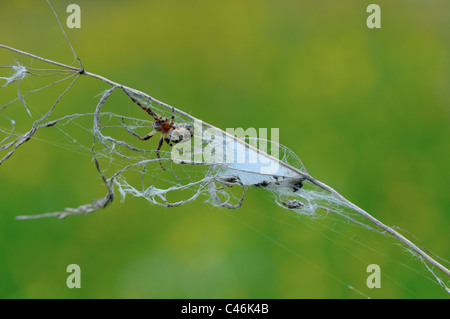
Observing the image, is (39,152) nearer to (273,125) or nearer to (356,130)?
(273,125)

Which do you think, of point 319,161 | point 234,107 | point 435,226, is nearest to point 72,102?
point 234,107

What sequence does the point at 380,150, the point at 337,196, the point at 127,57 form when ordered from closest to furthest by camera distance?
the point at 337,196
the point at 380,150
the point at 127,57

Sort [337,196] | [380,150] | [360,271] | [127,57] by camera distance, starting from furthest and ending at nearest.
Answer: [127,57], [380,150], [360,271], [337,196]

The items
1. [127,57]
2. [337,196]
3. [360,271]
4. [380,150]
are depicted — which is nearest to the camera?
[337,196]

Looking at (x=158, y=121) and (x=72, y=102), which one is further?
(x=72, y=102)

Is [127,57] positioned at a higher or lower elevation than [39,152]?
higher

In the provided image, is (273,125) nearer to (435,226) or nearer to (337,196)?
(435,226)

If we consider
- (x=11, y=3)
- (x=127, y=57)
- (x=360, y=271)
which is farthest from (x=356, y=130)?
(x=11, y=3)

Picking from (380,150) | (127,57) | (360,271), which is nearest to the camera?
(360,271)

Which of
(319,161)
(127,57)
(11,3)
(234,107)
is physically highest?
(11,3)
